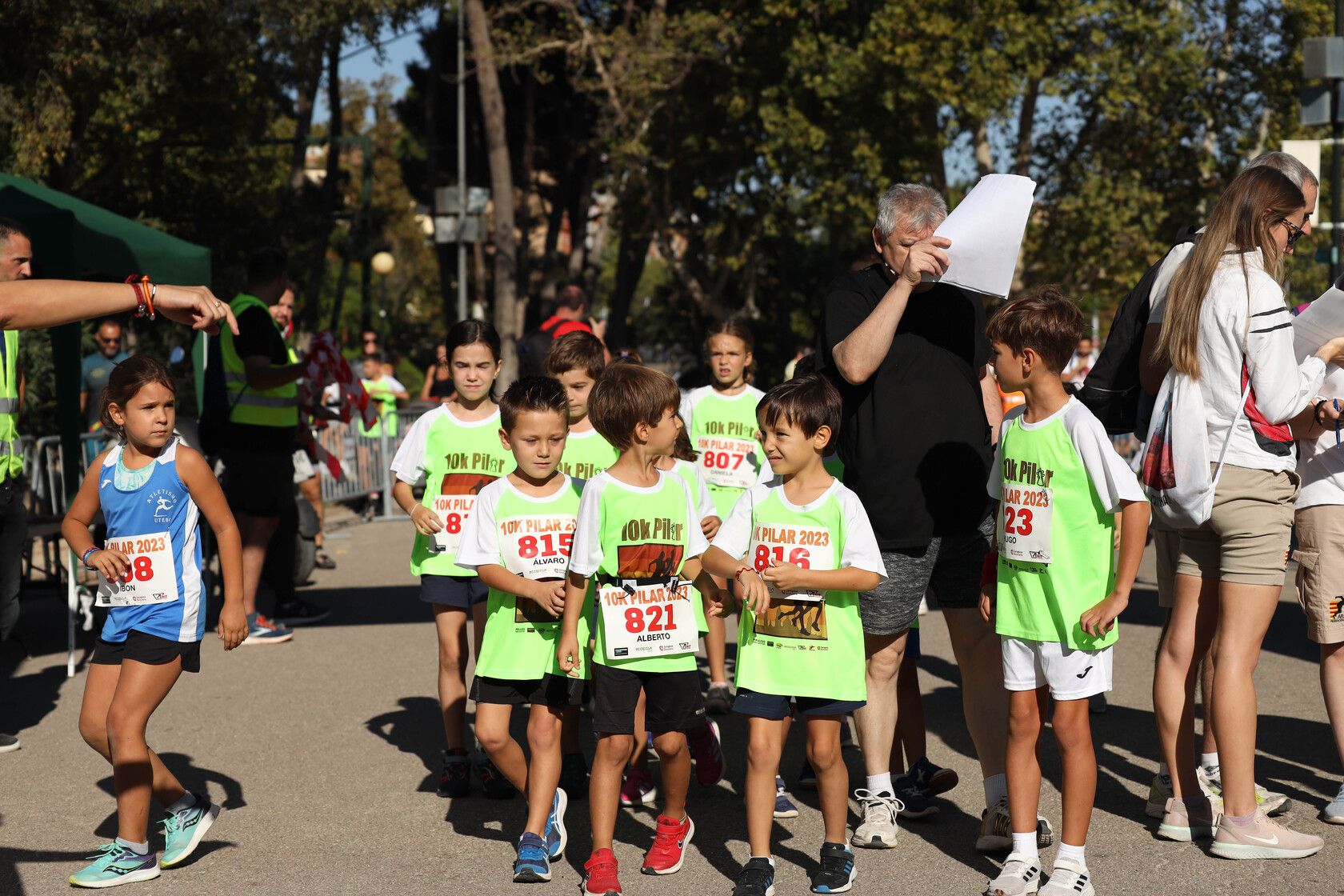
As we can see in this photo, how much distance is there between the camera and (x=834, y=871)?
14.4ft

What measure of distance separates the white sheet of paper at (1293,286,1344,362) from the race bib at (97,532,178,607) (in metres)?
3.75

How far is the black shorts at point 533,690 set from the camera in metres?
4.76

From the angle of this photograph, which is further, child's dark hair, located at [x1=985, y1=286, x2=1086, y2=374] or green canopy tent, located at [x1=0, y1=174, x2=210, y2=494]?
green canopy tent, located at [x1=0, y1=174, x2=210, y2=494]

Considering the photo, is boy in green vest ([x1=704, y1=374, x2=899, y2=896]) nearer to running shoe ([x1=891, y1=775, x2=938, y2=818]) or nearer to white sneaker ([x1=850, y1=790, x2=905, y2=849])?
white sneaker ([x1=850, y1=790, x2=905, y2=849])

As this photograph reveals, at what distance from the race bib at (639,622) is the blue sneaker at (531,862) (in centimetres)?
66

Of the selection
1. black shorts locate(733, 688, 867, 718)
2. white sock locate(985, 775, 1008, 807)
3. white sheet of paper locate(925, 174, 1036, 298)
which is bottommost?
white sock locate(985, 775, 1008, 807)

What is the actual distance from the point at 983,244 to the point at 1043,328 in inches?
13.2

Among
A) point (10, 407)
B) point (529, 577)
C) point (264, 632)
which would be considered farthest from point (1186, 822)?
point (264, 632)

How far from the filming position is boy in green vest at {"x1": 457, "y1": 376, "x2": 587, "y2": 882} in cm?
473

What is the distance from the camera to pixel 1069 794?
4.27m

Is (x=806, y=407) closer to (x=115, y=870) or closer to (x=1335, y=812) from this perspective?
(x=1335, y=812)

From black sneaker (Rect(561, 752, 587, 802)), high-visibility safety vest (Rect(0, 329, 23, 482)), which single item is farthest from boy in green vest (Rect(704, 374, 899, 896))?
high-visibility safety vest (Rect(0, 329, 23, 482))

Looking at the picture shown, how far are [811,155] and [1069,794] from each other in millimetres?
20950

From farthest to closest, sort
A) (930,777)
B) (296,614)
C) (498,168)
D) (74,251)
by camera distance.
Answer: (498,168) → (296,614) → (74,251) → (930,777)
